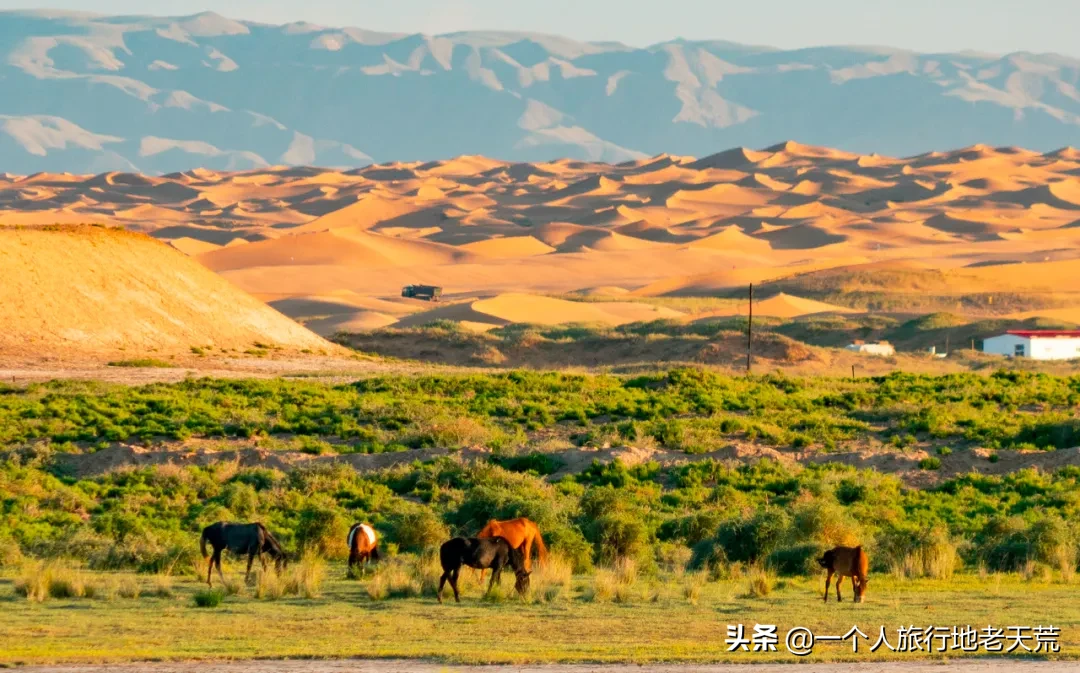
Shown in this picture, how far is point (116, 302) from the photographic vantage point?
5200 centimetres

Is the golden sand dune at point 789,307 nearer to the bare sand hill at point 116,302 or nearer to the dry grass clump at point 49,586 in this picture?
the bare sand hill at point 116,302

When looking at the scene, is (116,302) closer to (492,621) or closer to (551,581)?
(551,581)

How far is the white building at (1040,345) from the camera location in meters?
67.1

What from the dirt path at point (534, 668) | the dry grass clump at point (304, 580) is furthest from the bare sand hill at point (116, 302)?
the dirt path at point (534, 668)

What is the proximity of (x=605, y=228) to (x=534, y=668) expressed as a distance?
136 m

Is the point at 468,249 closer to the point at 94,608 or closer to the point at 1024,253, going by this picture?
the point at 1024,253

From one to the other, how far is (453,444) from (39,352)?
2035 centimetres

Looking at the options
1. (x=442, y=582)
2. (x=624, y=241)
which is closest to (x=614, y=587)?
(x=442, y=582)

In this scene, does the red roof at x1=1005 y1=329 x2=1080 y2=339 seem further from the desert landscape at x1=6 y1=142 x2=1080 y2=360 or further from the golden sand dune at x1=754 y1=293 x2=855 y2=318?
the golden sand dune at x1=754 y1=293 x2=855 y2=318

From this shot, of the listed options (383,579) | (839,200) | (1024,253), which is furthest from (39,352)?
(839,200)

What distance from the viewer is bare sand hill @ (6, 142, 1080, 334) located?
114250 millimetres

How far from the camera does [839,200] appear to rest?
172500 mm

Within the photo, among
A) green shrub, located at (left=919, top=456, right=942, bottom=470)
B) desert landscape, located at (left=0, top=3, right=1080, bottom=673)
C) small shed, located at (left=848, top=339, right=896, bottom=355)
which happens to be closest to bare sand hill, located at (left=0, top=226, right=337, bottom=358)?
desert landscape, located at (left=0, top=3, right=1080, bottom=673)

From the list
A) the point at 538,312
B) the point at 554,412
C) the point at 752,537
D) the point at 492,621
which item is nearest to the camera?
the point at 492,621
